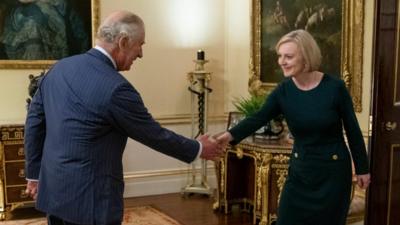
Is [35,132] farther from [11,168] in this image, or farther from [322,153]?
[11,168]

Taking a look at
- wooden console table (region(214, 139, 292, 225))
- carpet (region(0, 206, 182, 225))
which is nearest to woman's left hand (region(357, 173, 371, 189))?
wooden console table (region(214, 139, 292, 225))

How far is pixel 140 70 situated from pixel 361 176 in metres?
3.06

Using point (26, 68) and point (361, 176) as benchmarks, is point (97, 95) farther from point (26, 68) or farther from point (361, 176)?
point (26, 68)

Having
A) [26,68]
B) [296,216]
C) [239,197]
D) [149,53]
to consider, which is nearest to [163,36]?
[149,53]

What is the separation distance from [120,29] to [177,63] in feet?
10.9

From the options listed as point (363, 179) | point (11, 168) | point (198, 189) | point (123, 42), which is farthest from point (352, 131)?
point (11, 168)

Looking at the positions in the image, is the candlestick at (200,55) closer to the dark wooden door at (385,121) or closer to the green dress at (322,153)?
the dark wooden door at (385,121)

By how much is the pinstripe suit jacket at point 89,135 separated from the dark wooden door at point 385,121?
5.44 ft

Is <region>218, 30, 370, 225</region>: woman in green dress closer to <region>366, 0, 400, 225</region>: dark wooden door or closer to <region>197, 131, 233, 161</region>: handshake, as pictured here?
<region>197, 131, 233, 161</region>: handshake

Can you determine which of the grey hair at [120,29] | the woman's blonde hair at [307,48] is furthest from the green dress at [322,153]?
the grey hair at [120,29]

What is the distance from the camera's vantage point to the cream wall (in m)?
5.48

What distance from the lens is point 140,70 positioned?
546 centimetres

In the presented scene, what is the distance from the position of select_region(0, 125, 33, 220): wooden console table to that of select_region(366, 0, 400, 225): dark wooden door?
9.37 ft

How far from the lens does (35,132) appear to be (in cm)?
249
